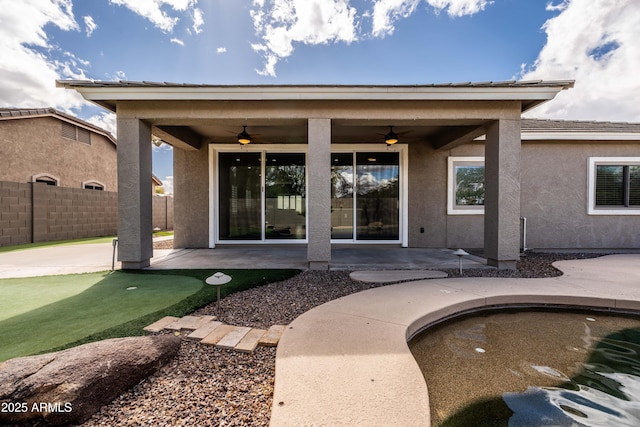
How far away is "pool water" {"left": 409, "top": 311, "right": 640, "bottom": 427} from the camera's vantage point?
171cm

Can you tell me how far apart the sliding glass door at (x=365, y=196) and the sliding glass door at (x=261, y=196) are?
106 cm

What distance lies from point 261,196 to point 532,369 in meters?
6.79

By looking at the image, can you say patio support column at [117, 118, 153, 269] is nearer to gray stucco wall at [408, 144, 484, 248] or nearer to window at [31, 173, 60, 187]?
gray stucco wall at [408, 144, 484, 248]

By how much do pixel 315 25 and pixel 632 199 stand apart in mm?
10954

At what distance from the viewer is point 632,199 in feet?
23.8

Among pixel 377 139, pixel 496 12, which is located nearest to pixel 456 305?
pixel 377 139

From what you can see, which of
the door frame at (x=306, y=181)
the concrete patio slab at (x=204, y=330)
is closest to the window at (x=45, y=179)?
the door frame at (x=306, y=181)

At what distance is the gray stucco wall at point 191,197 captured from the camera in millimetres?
7578

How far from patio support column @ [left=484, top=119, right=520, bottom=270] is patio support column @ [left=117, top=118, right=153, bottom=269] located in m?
6.61

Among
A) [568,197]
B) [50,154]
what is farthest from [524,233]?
[50,154]

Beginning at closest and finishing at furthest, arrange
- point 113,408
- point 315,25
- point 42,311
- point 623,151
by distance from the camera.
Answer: point 113,408 → point 42,311 → point 623,151 → point 315,25

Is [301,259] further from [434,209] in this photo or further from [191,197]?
[434,209]

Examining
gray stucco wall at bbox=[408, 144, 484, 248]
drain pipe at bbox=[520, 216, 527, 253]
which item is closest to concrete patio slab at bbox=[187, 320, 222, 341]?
gray stucco wall at bbox=[408, 144, 484, 248]

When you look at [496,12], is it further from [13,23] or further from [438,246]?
[13,23]
